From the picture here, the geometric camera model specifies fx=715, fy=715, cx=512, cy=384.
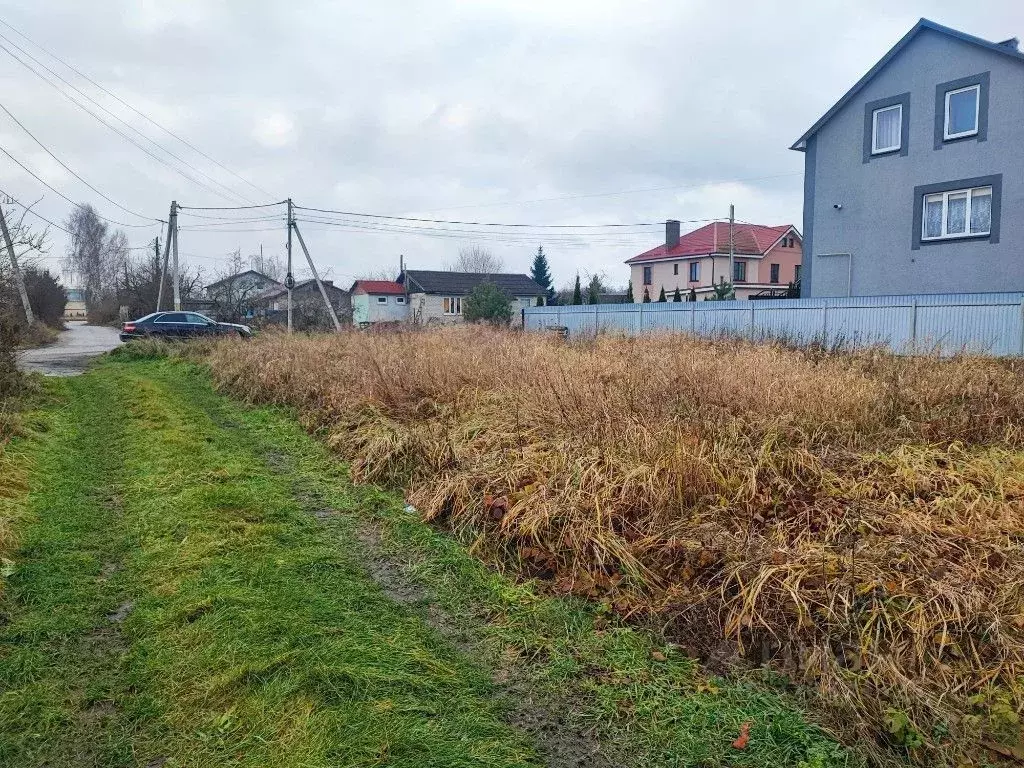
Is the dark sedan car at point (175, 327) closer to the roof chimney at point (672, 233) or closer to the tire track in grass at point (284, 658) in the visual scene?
the tire track in grass at point (284, 658)

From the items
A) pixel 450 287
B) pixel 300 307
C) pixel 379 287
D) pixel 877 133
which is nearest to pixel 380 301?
pixel 379 287

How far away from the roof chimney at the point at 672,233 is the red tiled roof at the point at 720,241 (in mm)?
337

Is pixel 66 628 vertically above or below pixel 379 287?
below

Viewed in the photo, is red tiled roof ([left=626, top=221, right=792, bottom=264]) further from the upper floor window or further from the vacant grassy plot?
the vacant grassy plot

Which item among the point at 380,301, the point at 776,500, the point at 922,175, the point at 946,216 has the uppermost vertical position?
the point at 922,175

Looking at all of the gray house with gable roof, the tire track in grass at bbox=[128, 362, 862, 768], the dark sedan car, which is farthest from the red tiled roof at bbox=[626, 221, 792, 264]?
the tire track in grass at bbox=[128, 362, 862, 768]

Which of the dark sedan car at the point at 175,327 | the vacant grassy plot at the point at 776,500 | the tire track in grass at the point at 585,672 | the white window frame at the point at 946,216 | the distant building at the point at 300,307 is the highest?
the white window frame at the point at 946,216

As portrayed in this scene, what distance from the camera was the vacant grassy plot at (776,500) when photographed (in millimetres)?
3182

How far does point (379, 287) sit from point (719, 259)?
2720cm

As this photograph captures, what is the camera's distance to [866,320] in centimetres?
1650

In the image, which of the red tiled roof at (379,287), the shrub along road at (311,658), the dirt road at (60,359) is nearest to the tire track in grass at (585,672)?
the shrub along road at (311,658)

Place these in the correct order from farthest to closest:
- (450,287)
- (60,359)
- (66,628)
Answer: (450,287) → (60,359) → (66,628)

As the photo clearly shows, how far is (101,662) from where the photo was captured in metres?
3.48

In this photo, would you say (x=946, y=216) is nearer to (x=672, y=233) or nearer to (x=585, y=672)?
(x=585, y=672)
